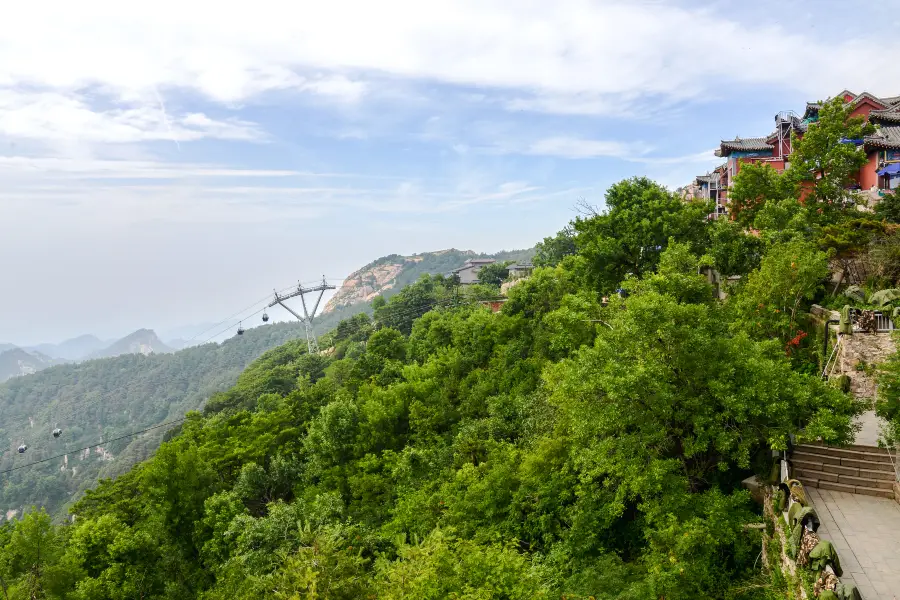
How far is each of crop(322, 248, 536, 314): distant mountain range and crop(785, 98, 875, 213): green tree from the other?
5524 inches

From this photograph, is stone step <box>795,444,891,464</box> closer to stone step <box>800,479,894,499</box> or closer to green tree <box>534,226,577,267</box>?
stone step <box>800,479,894,499</box>

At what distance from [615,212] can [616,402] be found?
15.9 meters

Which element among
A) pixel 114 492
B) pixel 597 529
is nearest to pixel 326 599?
pixel 597 529

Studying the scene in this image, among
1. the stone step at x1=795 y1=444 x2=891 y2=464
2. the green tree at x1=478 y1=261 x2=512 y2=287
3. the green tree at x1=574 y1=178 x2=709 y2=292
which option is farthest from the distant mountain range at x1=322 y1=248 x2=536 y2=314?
the stone step at x1=795 y1=444 x2=891 y2=464

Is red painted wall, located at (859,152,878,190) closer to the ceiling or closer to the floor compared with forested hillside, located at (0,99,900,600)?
closer to the ceiling

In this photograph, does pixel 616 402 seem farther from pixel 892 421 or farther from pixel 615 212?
pixel 615 212

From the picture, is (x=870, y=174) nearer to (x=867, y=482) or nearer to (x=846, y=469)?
(x=846, y=469)

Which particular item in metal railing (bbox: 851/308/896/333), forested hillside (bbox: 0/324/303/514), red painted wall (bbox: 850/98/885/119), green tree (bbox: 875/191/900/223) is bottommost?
forested hillside (bbox: 0/324/303/514)

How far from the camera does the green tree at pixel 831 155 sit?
2281 centimetres

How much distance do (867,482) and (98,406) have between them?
134 m

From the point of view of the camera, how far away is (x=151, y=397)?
12125 cm

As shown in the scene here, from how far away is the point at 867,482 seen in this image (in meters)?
13.3

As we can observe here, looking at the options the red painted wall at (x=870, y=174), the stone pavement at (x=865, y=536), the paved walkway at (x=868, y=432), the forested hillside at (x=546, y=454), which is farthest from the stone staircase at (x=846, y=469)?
the red painted wall at (x=870, y=174)

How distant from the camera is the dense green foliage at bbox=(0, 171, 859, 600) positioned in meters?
12.6
